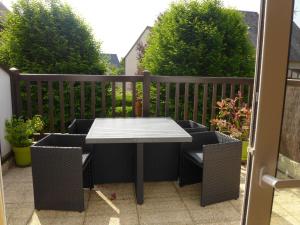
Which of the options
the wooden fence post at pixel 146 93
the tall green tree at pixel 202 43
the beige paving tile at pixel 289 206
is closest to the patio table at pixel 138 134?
the wooden fence post at pixel 146 93

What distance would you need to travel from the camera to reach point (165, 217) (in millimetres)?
2193

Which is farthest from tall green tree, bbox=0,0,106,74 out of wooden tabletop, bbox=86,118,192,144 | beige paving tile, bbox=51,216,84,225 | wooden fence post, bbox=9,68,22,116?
beige paving tile, bbox=51,216,84,225

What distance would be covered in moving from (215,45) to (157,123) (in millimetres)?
2796

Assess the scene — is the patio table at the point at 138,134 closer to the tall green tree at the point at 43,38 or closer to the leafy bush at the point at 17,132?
the leafy bush at the point at 17,132

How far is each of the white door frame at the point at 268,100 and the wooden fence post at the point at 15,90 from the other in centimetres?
352

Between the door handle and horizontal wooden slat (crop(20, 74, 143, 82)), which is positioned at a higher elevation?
horizontal wooden slat (crop(20, 74, 143, 82))

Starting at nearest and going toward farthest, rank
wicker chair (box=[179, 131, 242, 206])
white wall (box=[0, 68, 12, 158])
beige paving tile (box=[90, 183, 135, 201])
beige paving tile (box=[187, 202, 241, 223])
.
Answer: beige paving tile (box=[187, 202, 241, 223]) → wicker chair (box=[179, 131, 242, 206]) → beige paving tile (box=[90, 183, 135, 201]) → white wall (box=[0, 68, 12, 158])

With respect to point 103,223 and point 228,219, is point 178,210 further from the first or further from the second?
point 103,223

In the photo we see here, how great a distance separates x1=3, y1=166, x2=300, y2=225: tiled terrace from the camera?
212cm

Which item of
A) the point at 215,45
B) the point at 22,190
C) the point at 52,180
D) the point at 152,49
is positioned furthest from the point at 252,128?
the point at 152,49

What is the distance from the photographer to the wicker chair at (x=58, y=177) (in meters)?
2.11

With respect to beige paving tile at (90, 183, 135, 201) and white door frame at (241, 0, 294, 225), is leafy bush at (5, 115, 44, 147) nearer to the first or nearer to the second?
beige paving tile at (90, 183, 135, 201)

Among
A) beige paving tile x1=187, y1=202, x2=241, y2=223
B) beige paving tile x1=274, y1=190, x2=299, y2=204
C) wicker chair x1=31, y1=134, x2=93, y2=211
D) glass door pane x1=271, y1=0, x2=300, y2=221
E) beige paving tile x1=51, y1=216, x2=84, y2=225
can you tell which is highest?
glass door pane x1=271, y1=0, x2=300, y2=221

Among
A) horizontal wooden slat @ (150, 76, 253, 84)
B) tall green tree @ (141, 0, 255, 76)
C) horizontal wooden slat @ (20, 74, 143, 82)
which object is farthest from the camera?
tall green tree @ (141, 0, 255, 76)
